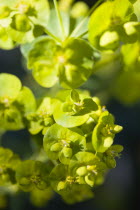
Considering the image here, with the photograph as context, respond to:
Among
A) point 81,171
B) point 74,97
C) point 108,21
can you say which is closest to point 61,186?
point 81,171

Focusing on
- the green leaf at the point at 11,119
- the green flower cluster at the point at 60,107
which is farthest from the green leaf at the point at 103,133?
the green leaf at the point at 11,119

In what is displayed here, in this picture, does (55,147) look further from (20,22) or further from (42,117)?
(20,22)

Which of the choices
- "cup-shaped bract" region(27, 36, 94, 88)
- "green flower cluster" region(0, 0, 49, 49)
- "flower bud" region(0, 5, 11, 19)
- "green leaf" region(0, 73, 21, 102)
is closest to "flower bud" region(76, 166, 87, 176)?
"cup-shaped bract" region(27, 36, 94, 88)

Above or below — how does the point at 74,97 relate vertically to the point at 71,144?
above

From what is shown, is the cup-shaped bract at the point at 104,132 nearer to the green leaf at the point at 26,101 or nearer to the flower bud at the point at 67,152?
the flower bud at the point at 67,152

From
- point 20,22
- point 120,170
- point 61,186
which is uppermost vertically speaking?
point 20,22

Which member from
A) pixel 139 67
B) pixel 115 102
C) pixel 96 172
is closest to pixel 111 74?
pixel 115 102

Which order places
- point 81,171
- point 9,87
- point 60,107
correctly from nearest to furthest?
1. point 81,171
2. point 60,107
3. point 9,87

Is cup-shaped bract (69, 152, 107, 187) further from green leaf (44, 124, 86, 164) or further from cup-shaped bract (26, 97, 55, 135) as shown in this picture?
cup-shaped bract (26, 97, 55, 135)

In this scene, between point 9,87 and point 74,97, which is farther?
point 9,87
